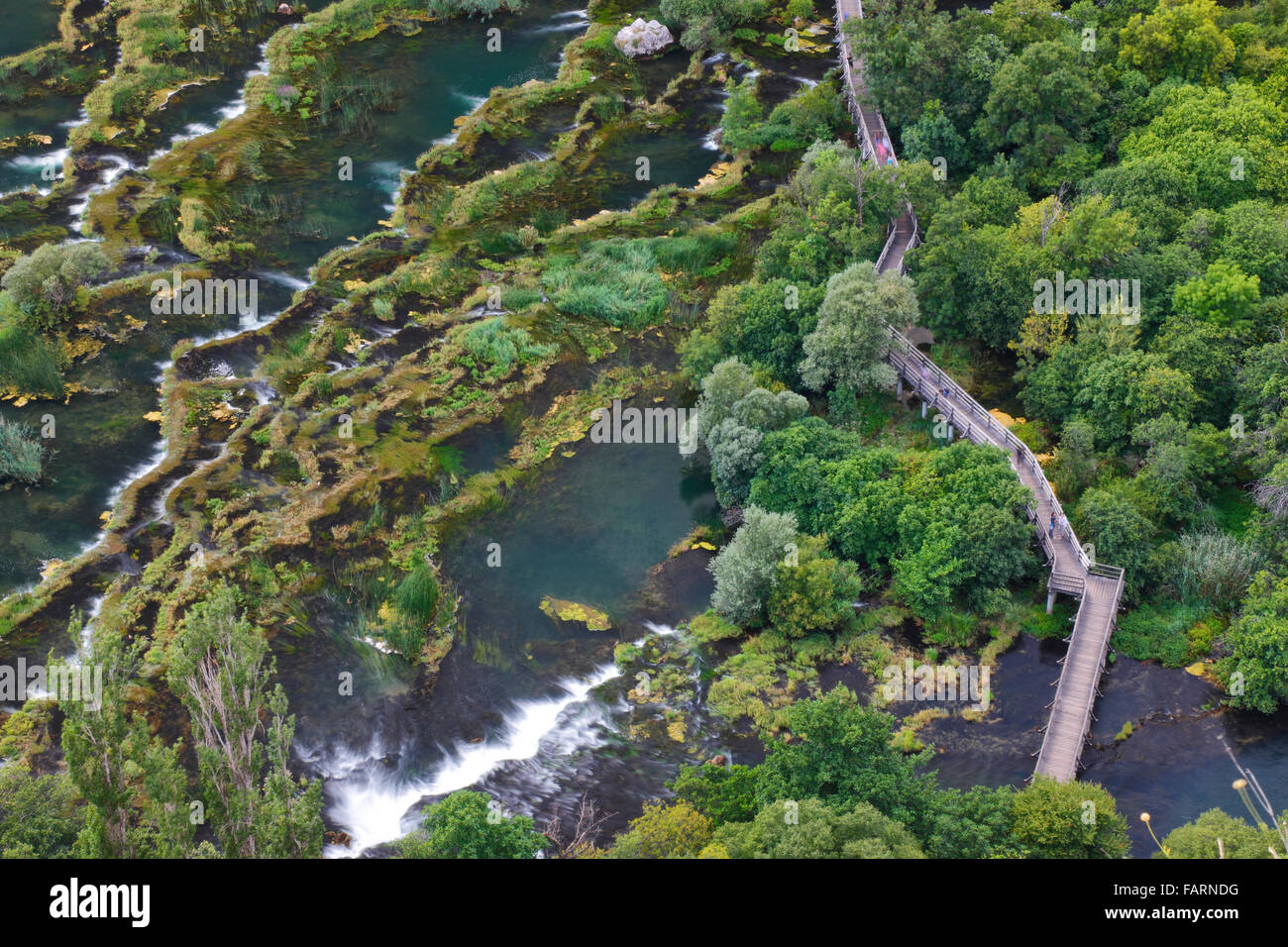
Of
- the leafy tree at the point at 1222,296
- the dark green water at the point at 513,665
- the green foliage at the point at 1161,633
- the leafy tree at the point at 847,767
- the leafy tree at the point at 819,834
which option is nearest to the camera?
the leafy tree at the point at 819,834

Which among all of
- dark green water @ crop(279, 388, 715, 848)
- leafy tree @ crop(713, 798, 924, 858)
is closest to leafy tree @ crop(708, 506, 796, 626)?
dark green water @ crop(279, 388, 715, 848)

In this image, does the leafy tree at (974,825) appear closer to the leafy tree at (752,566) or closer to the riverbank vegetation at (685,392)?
the riverbank vegetation at (685,392)

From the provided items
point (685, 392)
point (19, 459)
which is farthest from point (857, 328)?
point (19, 459)

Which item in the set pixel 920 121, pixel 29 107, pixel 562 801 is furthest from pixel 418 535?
pixel 29 107

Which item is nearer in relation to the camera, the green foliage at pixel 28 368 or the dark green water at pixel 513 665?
the dark green water at pixel 513 665

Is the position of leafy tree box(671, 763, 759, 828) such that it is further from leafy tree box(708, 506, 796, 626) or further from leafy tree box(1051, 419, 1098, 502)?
leafy tree box(1051, 419, 1098, 502)

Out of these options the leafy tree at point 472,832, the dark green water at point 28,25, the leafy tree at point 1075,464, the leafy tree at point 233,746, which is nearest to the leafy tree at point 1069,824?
the leafy tree at point 472,832

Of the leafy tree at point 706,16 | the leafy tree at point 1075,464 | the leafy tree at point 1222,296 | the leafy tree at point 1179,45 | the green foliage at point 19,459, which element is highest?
the leafy tree at point 1179,45
